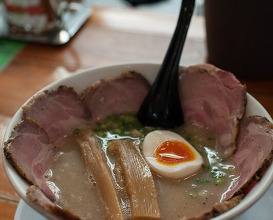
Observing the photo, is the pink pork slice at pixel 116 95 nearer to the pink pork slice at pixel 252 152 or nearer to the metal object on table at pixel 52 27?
the pink pork slice at pixel 252 152

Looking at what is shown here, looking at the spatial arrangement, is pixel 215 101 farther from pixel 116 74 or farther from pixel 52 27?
pixel 52 27

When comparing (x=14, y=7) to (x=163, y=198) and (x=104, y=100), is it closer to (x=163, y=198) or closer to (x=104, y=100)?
(x=104, y=100)

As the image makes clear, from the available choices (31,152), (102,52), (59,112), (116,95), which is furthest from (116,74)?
(102,52)

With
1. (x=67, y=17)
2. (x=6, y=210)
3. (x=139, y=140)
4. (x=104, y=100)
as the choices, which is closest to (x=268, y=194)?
(x=139, y=140)

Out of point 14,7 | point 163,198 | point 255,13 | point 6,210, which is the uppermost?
point 255,13

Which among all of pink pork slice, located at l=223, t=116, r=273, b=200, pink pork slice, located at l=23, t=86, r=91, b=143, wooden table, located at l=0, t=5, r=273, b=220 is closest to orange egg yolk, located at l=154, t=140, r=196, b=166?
pink pork slice, located at l=223, t=116, r=273, b=200

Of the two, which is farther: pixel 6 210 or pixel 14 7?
pixel 14 7

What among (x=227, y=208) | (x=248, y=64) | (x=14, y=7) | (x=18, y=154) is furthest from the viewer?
(x=14, y=7)

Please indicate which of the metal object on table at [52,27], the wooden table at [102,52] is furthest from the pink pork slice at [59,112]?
the metal object on table at [52,27]
